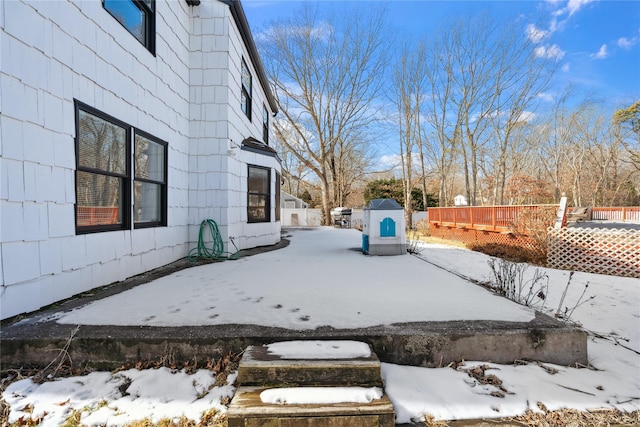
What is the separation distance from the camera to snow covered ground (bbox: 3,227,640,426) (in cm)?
169

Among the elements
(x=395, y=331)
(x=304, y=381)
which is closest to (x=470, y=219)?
(x=395, y=331)

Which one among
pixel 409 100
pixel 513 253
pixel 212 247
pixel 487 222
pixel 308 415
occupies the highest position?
pixel 409 100

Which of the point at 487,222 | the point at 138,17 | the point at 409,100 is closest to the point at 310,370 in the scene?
the point at 138,17

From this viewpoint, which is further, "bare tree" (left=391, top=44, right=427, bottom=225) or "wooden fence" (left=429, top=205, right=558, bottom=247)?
"bare tree" (left=391, top=44, right=427, bottom=225)

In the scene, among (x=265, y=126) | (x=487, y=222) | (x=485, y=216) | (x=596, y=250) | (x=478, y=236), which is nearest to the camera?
(x=596, y=250)

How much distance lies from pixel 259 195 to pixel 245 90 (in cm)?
264

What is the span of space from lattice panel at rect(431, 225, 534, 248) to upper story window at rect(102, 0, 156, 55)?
33.4 feet

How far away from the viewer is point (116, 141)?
357 cm

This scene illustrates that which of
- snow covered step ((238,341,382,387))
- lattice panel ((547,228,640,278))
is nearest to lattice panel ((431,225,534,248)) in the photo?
lattice panel ((547,228,640,278))

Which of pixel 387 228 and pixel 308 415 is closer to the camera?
pixel 308 415

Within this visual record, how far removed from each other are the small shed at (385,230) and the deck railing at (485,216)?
501cm

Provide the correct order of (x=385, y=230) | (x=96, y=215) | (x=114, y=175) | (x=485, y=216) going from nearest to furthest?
(x=96, y=215)
(x=114, y=175)
(x=385, y=230)
(x=485, y=216)

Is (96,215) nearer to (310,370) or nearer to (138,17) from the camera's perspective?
(138,17)

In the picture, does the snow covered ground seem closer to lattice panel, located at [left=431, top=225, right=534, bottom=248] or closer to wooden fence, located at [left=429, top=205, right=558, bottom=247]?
wooden fence, located at [left=429, top=205, right=558, bottom=247]
